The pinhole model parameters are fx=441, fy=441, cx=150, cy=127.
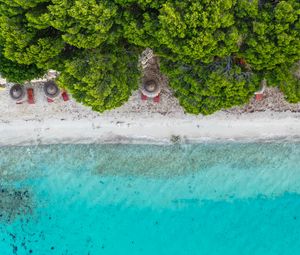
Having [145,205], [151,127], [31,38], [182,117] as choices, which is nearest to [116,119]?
[151,127]

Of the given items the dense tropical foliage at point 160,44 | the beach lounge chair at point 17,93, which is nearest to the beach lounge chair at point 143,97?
the dense tropical foliage at point 160,44

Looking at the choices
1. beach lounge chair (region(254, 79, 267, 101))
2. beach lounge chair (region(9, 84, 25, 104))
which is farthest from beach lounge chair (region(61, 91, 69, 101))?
beach lounge chair (region(254, 79, 267, 101))

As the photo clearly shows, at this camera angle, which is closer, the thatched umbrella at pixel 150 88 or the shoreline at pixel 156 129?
the thatched umbrella at pixel 150 88

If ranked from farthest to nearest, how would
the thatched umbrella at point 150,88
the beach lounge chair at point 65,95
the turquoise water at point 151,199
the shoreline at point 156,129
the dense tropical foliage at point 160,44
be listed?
the turquoise water at point 151,199 < the shoreline at point 156,129 < the beach lounge chair at point 65,95 < the thatched umbrella at point 150,88 < the dense tropical foliage at point 160,44

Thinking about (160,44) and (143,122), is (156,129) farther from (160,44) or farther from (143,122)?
(160,44)

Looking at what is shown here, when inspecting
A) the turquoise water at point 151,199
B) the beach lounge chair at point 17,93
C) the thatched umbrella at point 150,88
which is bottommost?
the turquoise water at point 151,199

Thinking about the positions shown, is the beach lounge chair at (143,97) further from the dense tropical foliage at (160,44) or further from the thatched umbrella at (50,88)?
the thatched umbrella at (50,88)

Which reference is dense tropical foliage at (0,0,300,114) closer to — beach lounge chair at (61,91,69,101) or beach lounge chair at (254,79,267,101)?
beach lounge chair at (254,79,267,101)
